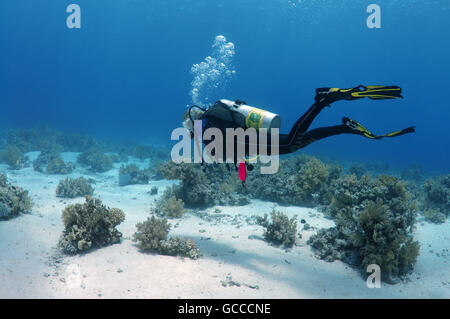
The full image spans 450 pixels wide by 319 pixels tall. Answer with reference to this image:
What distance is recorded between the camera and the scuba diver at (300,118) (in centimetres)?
522

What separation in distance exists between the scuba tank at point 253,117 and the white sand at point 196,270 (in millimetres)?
3383

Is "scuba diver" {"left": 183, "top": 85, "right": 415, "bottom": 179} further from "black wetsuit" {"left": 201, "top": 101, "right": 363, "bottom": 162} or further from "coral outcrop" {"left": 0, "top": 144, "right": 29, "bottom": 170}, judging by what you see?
"coral outcrop" {"left": 0, "top": 144, "right": 29, "bottom": 170}

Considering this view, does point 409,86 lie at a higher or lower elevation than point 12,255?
higher

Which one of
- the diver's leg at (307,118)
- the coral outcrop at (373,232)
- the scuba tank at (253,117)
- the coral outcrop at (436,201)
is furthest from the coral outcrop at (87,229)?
the coral outcrop at (436,201)

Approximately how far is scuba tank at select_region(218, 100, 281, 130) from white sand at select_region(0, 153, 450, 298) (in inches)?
133

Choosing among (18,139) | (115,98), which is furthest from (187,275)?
(115,98)

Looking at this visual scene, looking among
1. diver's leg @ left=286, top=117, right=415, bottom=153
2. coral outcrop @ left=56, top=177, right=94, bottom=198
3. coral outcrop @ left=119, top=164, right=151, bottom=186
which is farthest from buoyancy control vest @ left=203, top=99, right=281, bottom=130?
coral outcrop @ left=119, top=164, right=151, bottom=186

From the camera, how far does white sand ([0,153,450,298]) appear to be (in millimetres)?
4562

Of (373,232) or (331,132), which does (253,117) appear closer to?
(331,132)

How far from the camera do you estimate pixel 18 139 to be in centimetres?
2130

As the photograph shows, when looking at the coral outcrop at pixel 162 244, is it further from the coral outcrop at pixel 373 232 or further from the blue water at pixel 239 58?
the blue water at pixel 239 58
